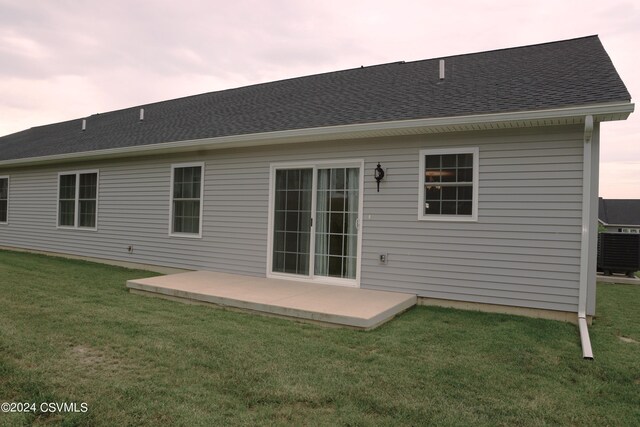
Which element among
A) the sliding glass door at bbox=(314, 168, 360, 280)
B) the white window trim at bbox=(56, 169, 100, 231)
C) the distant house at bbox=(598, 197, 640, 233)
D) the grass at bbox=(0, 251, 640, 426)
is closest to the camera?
the grass at bbox=(0, 251, 640, 426)

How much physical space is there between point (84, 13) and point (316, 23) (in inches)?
203

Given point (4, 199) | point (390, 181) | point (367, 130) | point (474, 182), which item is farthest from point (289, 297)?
point (4, 199)

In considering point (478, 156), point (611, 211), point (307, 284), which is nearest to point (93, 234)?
point (307, 284)

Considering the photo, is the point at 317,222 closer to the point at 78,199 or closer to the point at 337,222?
the point at 337,222

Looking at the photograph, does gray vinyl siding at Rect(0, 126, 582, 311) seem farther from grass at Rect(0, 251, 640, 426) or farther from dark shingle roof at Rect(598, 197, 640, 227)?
dark shingle roof at Rect(598, 197, 640, 227)

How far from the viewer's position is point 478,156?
5609 mm

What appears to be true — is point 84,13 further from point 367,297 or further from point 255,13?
point 367,297

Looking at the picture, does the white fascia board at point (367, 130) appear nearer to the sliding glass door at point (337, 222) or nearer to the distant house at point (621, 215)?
the sliding glass door at point (337, 222)

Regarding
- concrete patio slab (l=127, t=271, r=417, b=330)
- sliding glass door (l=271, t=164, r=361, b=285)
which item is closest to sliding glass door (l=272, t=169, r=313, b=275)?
sliding glass door (l=271, t=164, r=361, b=285)

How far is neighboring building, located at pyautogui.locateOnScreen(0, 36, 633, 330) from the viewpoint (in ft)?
17.0

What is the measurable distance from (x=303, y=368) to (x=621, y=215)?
157ft

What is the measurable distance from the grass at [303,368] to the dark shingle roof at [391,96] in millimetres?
2775

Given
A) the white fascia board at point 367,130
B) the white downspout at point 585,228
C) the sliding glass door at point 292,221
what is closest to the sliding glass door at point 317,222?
the sliding glass door at point 292,221

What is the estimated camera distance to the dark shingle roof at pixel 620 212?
133 feet
